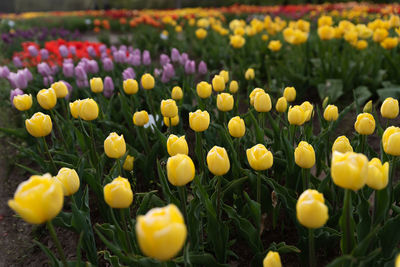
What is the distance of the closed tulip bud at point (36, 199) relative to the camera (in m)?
0.93

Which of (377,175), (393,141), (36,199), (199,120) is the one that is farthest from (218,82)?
(36,199)

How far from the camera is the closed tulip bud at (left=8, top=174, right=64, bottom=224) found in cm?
93

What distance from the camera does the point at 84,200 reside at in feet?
5.20

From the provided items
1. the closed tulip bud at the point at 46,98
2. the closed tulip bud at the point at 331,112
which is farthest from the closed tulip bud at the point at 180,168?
the closed tulip bud at the point at 46,98

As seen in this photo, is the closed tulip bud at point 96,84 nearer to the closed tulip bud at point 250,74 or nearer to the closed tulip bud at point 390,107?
the closed tulip bud at point 250,74

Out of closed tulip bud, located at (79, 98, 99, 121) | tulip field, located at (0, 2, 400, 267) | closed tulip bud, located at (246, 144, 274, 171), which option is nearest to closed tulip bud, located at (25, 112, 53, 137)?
tulip field, located at (0, 2, 400, 267)

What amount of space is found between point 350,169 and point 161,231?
525mm

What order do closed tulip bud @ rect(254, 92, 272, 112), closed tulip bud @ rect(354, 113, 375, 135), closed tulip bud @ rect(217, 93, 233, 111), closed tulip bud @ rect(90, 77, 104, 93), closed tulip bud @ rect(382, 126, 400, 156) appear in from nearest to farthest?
closed tulip bud @ rect(382, 126, 400, 156)
closed tulip bud @ rect(354, 113, 375, 135)
closed tulip bud @ rect(254, 92, 272, 112)
closed tulip bud @ rect(217, 93, 233, 111)
closed tulip bud @ rect(90, 77, 104, 93)

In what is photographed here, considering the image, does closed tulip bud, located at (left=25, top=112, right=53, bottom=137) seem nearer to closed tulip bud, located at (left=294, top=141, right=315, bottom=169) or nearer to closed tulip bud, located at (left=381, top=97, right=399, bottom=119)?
closed tulip bud, located at (left=294, top=141, right=315, bottom=169)

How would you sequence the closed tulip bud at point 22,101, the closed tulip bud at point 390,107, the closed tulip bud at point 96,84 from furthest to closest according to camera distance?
the closed tulip bud at point 96,84 → the closed tulip bud at point 22,101 → the closed tulip bud at point 390,107

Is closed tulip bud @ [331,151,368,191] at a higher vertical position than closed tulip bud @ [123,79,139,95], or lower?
higher

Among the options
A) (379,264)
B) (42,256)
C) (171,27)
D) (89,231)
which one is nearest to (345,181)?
(379,264)

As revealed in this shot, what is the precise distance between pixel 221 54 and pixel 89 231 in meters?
3.80

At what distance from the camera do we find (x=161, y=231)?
765mm
